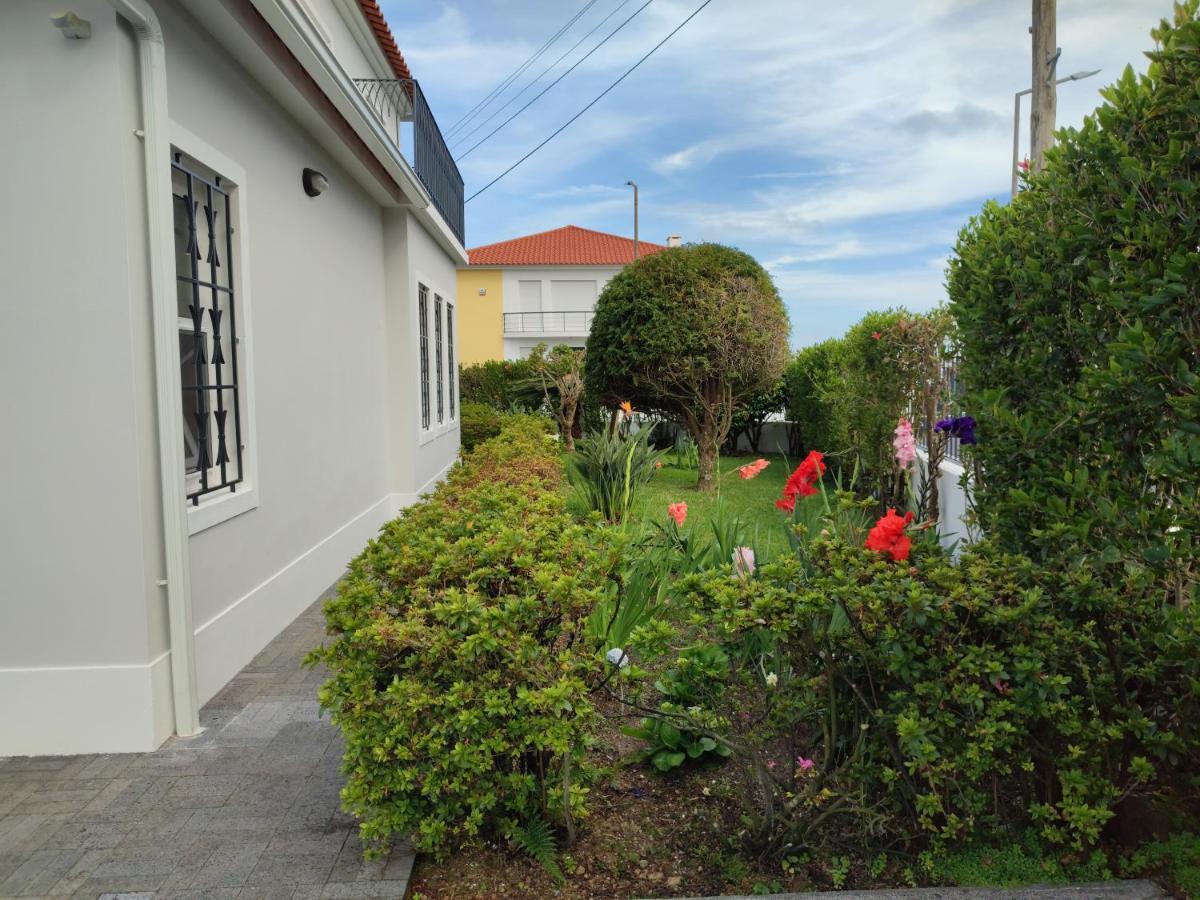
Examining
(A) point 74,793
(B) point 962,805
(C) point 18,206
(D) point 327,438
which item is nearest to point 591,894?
(B) point 962,805

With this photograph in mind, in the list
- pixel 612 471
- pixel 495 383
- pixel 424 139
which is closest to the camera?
pixel 612 471

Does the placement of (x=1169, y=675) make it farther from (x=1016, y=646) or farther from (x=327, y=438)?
(x=327, y=438)

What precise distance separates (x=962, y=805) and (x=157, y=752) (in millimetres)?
3274

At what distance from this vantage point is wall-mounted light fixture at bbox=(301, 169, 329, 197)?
663 cm

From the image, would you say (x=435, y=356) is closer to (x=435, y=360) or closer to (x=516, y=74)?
(x=435, y=360)

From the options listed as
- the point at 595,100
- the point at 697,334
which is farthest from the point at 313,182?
the point at 595,100

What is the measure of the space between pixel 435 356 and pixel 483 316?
27.1 metres

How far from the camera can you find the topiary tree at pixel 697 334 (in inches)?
482

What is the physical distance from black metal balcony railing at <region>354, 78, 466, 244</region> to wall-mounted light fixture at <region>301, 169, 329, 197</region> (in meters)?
3.25

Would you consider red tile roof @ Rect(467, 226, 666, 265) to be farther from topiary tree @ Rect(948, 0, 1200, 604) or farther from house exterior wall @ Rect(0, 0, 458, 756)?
topiary tree @ Rect(948, 0, 1200, 604)

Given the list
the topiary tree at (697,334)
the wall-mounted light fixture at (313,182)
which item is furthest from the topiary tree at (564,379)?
the wall-mounted light fixture at (313,182)

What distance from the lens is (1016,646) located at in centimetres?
256

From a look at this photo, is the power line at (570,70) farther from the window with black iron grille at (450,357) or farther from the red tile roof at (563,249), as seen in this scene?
the red tile roof at (563,249)

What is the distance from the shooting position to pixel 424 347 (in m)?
11.1
